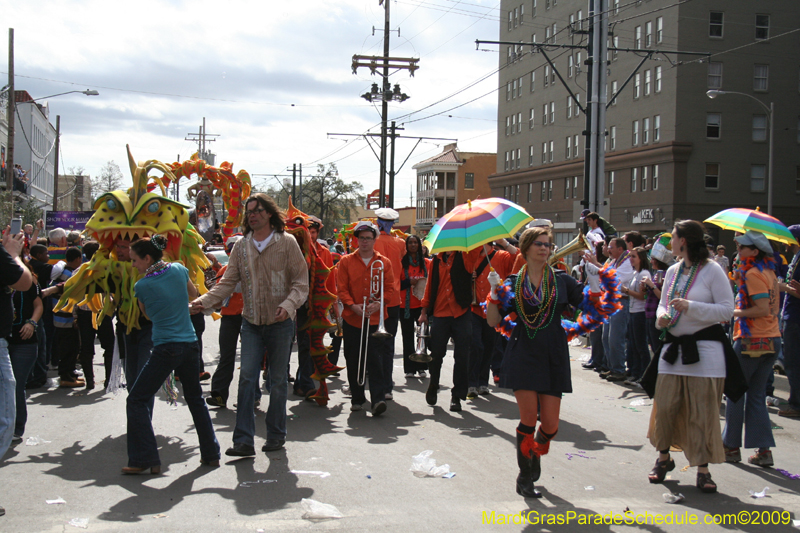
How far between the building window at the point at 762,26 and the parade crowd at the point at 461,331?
3587 cm

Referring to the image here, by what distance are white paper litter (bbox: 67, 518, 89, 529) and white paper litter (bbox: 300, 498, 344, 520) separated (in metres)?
1.32

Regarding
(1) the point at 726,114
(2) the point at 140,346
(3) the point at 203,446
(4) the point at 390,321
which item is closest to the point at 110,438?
(2) the point at 140,346

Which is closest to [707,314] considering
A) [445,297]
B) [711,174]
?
[445,297]

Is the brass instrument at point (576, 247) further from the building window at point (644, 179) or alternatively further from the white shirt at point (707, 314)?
the building window at point (644, 179)

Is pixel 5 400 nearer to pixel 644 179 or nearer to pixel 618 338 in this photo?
pixel 618 338

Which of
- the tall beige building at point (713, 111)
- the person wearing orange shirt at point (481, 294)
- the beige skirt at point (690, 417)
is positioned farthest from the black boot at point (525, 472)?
the tall beige building at point (713, 111)

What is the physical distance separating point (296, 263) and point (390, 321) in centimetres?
221

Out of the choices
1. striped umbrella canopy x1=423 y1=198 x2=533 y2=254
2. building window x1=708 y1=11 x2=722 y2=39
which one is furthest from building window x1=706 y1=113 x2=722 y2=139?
striped umbrella canopy x1=423 y1=198 x2=533 y2=254

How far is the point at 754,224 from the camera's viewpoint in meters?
6.27

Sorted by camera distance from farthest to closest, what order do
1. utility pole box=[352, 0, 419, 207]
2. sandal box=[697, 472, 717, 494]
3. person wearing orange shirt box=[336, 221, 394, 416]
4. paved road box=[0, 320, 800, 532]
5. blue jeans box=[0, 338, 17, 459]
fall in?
utility pole box=[352, 0, 419, 207] → person wearing orange shirt box=[336, 221, 394, 416] → sandal box=[697, 472, 717, 494] → blue jeans box=[0, 338, 17, 459] → paved road box=[0, 320, 800, 532]

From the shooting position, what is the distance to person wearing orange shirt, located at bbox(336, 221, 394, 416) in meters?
7.77

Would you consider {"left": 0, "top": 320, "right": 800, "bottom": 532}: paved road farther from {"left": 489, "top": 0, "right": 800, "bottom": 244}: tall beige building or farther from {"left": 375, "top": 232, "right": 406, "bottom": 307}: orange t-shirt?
{"left": 489, "top": 0, "right": 800, "bottom": 244}: tall beige building

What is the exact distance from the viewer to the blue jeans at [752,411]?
598 cm

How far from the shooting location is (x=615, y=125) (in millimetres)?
42594
